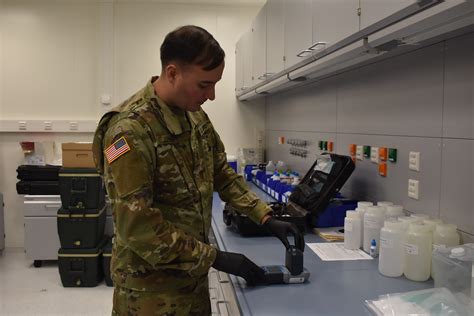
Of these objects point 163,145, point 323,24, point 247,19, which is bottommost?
point 163,145

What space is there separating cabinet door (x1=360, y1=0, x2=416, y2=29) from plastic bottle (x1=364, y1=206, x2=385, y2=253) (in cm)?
72

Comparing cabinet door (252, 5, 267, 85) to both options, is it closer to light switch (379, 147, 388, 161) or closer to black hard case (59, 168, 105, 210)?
light switch (379, 147, 388, 161)

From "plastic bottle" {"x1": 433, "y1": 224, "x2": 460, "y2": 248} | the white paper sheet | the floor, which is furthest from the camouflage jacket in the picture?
the floor

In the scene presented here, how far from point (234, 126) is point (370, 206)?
308 centimetres

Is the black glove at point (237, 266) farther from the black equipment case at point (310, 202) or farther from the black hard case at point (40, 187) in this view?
the black hard case at point (40, 187)

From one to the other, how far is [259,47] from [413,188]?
1858 millimetres

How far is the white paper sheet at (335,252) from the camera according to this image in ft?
5.36

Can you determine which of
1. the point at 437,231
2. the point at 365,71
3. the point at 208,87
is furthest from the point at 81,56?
the point at 437,231

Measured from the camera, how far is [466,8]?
1.02m

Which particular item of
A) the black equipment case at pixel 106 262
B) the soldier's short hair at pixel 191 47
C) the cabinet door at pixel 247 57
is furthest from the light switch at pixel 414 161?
the black equipment case at pixel 106 262

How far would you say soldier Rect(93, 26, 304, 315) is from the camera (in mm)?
1156

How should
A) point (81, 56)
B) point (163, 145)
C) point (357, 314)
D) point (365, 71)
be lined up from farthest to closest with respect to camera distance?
point (81, 56)
point (365, 71)
point (163, 145)
point (357, 314)

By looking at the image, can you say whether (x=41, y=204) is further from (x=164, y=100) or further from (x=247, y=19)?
(x=164, y=100)

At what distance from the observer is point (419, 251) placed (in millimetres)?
1391
